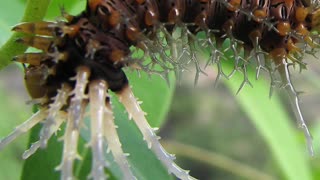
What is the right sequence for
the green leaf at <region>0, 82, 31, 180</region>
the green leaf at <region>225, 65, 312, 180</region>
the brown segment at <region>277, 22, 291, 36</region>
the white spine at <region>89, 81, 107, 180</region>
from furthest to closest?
the green leaf at <region>0, 82, 31, 180</region> → the green leaf at <region>225, 65, 312, 180</region> → the brown segment at <region>277, 22, 291, 36</region> → the white spine at <region>89, 81, 107, 180</region>

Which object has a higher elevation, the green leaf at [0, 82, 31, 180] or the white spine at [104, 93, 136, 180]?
the white spine at [104, 93, 136, 180]

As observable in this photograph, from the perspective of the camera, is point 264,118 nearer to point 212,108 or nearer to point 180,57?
point 180,57

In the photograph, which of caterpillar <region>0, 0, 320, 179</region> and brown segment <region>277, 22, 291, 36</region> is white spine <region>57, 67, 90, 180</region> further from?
brown segment <region>277, 22, 291, 36</region>

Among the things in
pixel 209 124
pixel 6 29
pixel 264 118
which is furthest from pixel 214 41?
pixel 209 124

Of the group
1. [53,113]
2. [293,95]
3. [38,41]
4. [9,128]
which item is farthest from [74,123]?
[9,128]

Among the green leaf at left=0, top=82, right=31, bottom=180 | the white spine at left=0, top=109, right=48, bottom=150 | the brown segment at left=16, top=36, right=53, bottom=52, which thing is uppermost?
the brown segment at left=16, top=36, right=53, bottom=52

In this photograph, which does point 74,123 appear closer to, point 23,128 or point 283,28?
point 23,128

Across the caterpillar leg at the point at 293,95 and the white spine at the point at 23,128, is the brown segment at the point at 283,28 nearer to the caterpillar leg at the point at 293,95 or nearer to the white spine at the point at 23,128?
the caterpillar leg at the point at 293,95

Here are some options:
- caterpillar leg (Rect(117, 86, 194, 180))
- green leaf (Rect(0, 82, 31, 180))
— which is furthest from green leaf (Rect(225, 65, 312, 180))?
caterpillar leg (Rect(117, 86, 194, 180))
